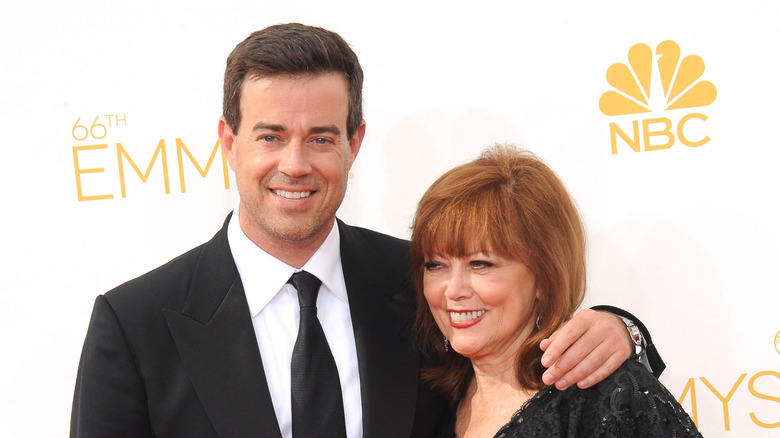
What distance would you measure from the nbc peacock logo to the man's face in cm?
97

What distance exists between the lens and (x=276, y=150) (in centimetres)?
182

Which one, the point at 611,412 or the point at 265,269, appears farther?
the point at 265,269

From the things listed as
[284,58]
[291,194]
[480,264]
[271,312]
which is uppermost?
[284,58]

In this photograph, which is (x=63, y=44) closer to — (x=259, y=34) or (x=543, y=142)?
(x=259, y=34)

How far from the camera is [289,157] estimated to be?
1801 millimetres

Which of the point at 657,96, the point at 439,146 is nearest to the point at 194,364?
the point at 439,146

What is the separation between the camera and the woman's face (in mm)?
1761

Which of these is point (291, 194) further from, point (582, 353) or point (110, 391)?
point (582, 353)

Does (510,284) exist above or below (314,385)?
above

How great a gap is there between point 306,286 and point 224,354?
23cm

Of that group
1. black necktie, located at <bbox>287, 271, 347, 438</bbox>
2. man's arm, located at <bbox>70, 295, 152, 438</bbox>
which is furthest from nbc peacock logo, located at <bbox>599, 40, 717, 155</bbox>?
man's arm, located at <bbox>70, 295, 152, 438</bbox>

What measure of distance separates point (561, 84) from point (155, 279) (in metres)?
1.32

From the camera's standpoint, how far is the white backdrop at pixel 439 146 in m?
2.43

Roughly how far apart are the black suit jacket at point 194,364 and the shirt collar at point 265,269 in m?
0.03
